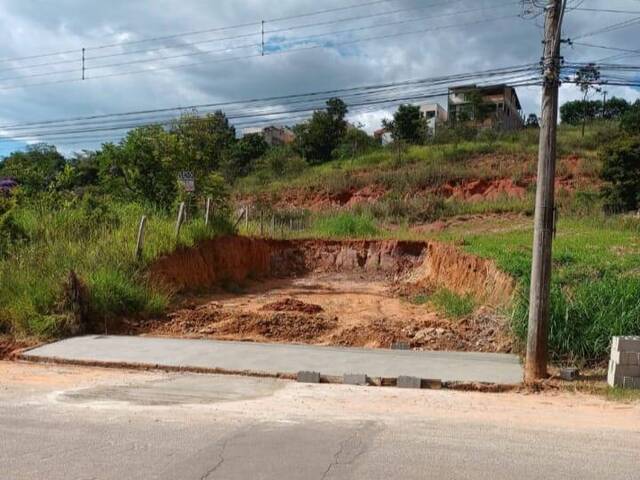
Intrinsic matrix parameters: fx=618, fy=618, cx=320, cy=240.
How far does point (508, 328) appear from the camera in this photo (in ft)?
36.3

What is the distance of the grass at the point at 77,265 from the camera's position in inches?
486

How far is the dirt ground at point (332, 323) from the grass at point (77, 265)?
32.6 inches

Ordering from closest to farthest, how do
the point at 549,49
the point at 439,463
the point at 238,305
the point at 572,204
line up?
1. the point at 439,463
2. the point at 549,49
3. the point at 238,305
4. the point at 572,204

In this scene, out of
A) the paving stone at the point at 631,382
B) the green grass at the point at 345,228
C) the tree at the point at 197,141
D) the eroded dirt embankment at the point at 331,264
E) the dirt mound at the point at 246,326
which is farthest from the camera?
the green grass at the point at 345,228

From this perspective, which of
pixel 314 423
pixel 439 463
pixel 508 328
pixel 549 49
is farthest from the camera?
pixel 508 328

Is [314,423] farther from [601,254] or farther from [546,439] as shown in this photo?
[601,254]

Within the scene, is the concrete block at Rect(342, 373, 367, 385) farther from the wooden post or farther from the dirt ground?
the wooden post

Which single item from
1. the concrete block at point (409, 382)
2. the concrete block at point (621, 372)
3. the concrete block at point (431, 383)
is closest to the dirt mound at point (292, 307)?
the concrete block at point (409, 382)

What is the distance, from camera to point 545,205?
8.91m

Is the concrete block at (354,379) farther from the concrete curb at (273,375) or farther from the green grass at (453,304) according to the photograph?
the green grass at (453,304)

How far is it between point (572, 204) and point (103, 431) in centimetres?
3346

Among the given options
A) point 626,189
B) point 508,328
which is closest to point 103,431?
point 508,328

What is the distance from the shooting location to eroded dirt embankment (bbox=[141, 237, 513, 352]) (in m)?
13.0

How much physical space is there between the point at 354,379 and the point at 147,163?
17.6m
